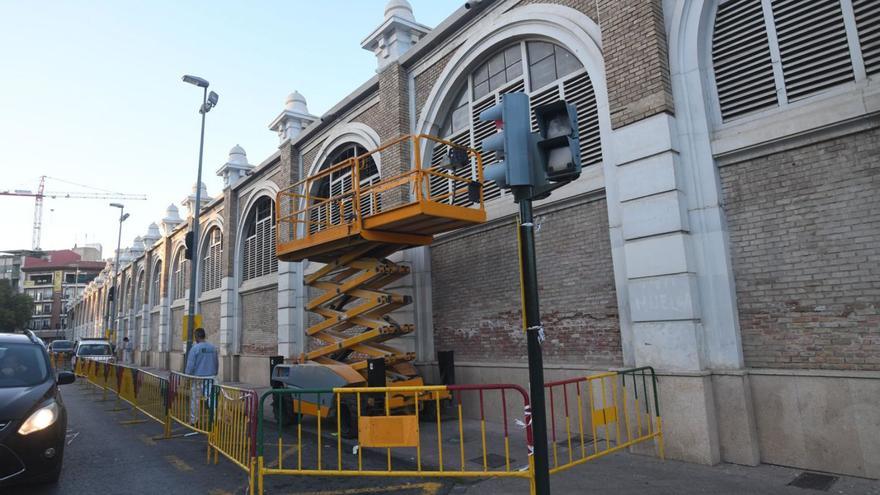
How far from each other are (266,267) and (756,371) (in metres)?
16.3

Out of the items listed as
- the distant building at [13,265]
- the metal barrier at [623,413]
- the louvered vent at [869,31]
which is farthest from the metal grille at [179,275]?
the distant building at [13,265]

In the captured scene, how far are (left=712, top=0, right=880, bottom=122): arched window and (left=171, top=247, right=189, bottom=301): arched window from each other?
2722 cm

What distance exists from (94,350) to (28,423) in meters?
24.6

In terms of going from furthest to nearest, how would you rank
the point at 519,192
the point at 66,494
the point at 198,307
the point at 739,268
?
the point at 198,307 < the point at 739,268 < the point at 66,494 < the point at 519,192

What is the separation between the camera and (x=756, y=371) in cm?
641

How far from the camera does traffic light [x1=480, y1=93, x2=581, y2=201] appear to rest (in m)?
3.90

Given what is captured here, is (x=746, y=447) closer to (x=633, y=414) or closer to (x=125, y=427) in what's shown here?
(x=633, y=414)

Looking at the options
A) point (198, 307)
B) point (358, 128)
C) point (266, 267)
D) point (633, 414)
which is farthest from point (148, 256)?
point (633, 414)

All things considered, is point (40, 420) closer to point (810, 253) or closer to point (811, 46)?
point (810, 253)

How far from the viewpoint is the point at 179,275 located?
29.0 m

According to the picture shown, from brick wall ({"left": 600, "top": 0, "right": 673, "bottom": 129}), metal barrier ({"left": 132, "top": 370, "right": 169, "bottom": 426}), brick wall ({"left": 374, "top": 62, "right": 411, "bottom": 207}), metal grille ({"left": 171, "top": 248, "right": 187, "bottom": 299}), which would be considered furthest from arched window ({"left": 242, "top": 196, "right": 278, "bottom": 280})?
brick wall ({"left": 600, "top": 0, "right": 673, "bottom": 129})

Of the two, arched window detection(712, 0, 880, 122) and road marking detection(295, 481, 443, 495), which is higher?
arched window detection(712, 0, 880, 122)

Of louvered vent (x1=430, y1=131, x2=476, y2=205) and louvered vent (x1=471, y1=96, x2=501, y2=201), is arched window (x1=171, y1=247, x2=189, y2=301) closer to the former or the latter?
louvered vent (x1=430, y1=131, x2=476, y2=205)

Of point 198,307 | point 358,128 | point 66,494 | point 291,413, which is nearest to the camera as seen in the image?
point 66,494
